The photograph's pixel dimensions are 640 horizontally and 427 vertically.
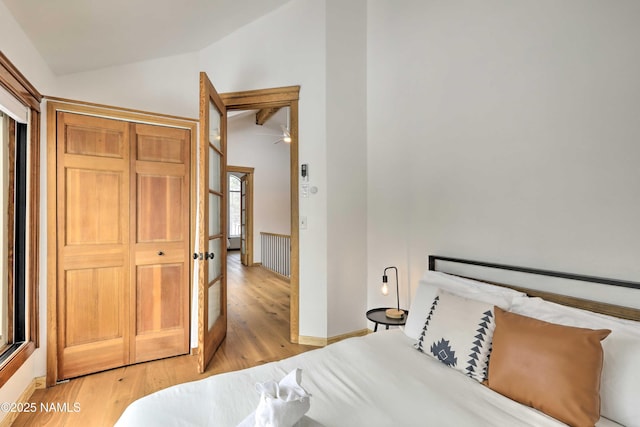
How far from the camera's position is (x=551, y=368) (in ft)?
3.90

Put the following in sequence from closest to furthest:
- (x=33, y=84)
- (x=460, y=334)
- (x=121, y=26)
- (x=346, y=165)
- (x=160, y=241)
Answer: (x=460, y=334), (x=33, y=84), (x=121, y=26), (x=160, y=241), (x=346, y=165)

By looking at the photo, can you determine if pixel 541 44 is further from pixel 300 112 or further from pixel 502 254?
pixel 300 112

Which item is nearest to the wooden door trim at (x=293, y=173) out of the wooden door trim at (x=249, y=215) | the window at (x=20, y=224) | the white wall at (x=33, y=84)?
the white wall at (x=33, y=84)

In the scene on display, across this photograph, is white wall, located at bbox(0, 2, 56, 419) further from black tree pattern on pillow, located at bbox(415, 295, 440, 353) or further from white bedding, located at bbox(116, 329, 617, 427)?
black tree pattern on pillow, located at bbox(415, 295, 440, 353)

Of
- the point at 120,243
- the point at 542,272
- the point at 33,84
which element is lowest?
the point at 542,272

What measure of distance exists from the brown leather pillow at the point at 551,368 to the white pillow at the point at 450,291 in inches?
13.4

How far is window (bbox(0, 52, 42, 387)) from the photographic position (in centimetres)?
196

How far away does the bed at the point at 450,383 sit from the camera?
1131 millimetres

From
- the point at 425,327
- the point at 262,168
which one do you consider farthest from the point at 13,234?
the point at 262,168

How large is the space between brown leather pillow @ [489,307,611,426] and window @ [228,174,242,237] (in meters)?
9.94

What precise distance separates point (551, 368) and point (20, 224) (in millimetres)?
3094

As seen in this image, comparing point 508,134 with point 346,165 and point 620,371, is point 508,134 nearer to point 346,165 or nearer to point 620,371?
point 620,371

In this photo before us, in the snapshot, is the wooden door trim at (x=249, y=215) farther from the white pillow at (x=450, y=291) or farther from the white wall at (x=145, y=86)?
the white pillow at (x=450, y=291)

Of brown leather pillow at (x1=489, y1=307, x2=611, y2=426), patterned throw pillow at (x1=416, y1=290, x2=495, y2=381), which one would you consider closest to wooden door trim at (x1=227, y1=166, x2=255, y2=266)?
patterned throw pillow at (x1=416, y1=290, x2=495, y2=381)
